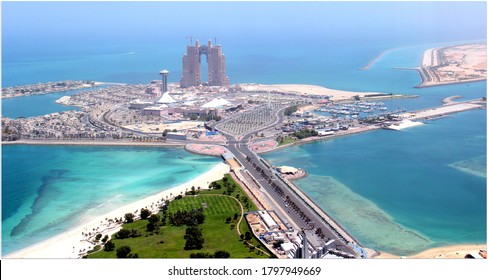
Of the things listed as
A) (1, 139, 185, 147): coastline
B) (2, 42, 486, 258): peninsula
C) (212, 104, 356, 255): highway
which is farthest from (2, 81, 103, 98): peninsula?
(212, 104, 356, 255): highway

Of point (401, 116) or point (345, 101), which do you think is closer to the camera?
point (401, 116)

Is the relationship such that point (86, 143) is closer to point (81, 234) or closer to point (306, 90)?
point (81, 234)

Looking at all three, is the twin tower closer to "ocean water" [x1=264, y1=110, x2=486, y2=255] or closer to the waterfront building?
the waterfront building

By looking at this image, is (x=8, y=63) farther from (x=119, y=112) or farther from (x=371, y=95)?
(x=371, y=95)

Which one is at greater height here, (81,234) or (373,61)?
(373,61)

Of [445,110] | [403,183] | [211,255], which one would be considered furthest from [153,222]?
[445,110]

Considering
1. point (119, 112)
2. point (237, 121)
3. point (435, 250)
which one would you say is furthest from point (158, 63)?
point (435, 250)
